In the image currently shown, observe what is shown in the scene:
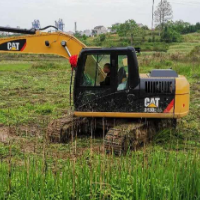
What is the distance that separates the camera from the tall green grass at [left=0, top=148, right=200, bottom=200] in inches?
168

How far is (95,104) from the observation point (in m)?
7.75

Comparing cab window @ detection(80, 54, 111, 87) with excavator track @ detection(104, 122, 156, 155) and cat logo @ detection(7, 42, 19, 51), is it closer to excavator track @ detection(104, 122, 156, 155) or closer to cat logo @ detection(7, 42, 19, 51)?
excavator track @ detection(104, 122, 156, 155)

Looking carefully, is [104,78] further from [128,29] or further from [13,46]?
[128,29]

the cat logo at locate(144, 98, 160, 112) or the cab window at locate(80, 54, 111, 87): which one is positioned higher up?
the cab window at locate(80, 54, 111, 87)

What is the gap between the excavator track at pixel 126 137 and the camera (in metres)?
7.03

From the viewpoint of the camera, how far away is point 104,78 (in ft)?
25.1

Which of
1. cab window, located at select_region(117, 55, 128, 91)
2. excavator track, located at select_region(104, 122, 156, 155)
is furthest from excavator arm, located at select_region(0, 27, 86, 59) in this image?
excavator track, located at select_region(104, 122, 156, 155)

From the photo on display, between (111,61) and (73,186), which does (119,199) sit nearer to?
(73,186)

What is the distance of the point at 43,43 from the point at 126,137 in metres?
3.16

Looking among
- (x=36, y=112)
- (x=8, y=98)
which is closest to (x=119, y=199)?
(x=36, y=112)

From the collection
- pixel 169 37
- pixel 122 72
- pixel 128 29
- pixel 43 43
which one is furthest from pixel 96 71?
pixel 128 29

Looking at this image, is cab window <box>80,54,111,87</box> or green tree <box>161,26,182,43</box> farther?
green tree <box>161,26,182,43</box>

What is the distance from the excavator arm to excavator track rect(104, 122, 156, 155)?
224 centimetres

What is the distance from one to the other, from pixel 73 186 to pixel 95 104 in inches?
141
